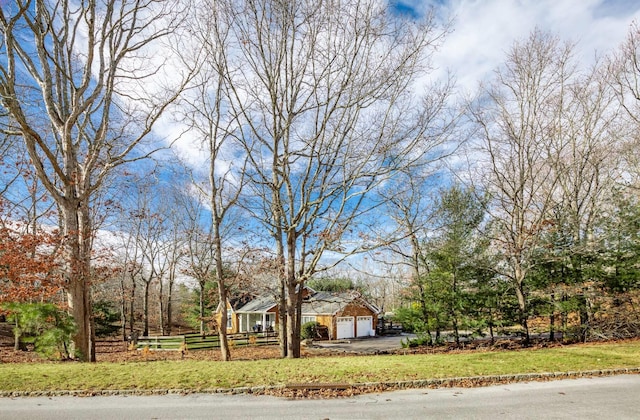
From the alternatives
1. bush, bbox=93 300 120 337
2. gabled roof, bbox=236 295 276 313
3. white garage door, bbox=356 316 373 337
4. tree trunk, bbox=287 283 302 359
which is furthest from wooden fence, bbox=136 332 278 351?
white garage door, bbox=356 316 373 337

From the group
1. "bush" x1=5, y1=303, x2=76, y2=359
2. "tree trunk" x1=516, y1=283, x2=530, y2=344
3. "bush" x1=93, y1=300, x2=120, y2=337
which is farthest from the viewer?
"bush" x1=93, y1=300, x2=120, y2=337

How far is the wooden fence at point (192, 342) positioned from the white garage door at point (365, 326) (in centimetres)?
930

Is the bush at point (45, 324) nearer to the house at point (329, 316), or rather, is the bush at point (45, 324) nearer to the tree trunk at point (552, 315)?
the house at point (329, 316)

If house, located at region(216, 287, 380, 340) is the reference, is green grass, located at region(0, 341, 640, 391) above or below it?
above

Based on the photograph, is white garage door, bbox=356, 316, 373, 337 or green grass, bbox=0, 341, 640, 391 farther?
white garage door, bbox=356, 316, 373, 337

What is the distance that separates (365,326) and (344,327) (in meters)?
2.50

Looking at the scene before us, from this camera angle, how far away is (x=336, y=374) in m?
7.89

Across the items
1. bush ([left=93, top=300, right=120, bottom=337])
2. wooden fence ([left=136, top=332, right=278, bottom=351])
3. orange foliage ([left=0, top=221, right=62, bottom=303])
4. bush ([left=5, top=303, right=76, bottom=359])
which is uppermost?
orange foliage ([left=0, top=221, right=62, bottom=303])

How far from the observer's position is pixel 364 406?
239 inches

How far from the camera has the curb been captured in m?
6.43

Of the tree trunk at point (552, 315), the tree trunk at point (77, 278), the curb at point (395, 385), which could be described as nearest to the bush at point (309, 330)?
the tree trunk at point (552, 315)

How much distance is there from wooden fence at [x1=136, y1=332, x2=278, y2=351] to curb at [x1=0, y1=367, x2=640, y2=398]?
12.8 meters

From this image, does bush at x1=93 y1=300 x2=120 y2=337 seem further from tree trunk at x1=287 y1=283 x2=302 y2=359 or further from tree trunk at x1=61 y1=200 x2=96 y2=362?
tree trunk at x1=287 y1=283 x2=302 y2=359

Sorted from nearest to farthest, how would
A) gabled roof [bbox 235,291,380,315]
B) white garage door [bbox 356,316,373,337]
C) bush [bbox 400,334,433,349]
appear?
bush [bbox 400,334,433,349]
gabled roof [bbox 235,291,380,315]
white garage door [bbox 356,316,373,337]
